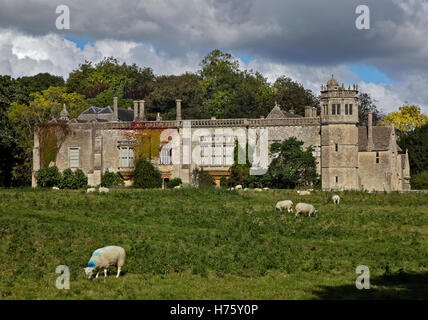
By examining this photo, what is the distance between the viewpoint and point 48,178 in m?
59.8

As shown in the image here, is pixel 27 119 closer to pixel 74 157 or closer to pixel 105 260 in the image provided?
pixel 74 157

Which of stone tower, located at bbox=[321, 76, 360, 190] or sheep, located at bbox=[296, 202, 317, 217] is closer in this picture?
sheep, located at bbox=[296, 202, 317, 217]

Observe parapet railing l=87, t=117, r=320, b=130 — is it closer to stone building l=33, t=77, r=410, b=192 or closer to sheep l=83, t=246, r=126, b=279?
stone building l=33, t=77, r=410, b=192

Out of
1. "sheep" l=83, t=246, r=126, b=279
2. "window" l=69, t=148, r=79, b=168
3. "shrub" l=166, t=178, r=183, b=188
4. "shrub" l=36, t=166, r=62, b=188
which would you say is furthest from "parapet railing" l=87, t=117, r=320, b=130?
"sheep" l=83, t=246, r=126, b=279

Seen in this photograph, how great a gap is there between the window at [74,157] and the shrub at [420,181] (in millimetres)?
35162

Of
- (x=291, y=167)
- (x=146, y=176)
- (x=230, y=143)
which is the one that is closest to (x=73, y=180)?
(x=146, y=176)

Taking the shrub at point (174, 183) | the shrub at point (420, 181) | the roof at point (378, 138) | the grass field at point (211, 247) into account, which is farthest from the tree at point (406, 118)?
the grass field at point (211, 247)

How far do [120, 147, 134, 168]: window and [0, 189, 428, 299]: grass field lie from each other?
2635 centimetres

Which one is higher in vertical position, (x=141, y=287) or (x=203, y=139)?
(x=203, y=139)

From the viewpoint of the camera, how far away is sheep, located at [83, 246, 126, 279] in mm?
18906

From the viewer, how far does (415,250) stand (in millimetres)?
23234
